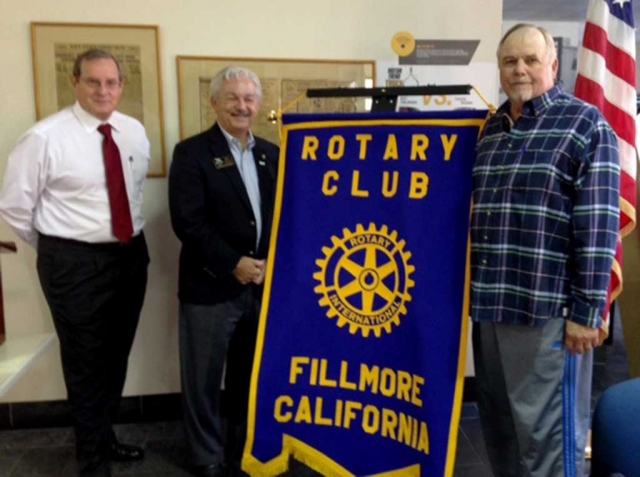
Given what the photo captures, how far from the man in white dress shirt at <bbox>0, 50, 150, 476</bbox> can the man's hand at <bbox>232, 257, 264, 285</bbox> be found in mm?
475

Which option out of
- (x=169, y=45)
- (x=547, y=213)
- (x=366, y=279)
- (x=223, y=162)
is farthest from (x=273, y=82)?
(x=547, y=213)

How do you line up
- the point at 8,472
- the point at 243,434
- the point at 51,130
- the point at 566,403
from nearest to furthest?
the point at 566,403
the point at 51,130
the point at 8,472
the point at 243,434

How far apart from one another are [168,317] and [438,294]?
60.3 inches

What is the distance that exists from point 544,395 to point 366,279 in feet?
2.06

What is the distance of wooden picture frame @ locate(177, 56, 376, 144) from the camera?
2643 mm

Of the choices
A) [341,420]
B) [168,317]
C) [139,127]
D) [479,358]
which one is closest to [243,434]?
[168,317]

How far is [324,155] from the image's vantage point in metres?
1.93

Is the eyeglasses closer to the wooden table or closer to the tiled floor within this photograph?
the wooden table

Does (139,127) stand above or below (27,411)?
above

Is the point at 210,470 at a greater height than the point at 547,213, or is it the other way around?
the point at 547,213

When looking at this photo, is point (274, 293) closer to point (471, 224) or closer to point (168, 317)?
point (471, 224)

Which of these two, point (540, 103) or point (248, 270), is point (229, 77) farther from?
point (540, 103)

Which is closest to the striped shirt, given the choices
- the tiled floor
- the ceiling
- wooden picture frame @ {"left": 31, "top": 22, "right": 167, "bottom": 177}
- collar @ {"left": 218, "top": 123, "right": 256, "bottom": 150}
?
collar @ {"left": 218, "top": 123, "right": 256, "bottom": 150}

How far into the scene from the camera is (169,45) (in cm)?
262
